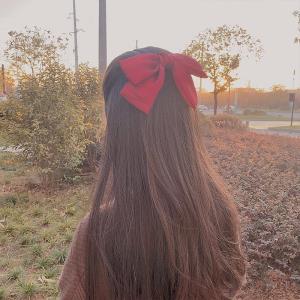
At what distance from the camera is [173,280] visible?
1.09 metres

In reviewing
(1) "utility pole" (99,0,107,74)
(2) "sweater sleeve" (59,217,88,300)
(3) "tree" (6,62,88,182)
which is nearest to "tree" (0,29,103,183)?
(3) "tree" (6,62,88,182)

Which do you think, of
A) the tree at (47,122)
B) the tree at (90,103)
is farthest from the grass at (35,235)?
the tree at (90,103)

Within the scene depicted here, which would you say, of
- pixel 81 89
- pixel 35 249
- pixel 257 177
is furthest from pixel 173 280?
pixel 81 89

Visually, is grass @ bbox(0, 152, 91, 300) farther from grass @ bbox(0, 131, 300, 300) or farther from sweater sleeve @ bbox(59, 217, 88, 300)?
sweater sleeve @ bbox(59, 217, 88, 300)

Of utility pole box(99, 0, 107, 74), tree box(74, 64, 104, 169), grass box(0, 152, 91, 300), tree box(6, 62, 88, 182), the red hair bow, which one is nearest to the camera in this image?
the red hair bow

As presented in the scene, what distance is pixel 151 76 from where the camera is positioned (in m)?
1.04

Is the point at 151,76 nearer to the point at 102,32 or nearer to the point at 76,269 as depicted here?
the point at 76,269

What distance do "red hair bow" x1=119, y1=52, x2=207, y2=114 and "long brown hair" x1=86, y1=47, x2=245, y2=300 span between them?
1.1 inches

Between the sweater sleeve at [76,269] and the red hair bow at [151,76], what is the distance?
1.17ft

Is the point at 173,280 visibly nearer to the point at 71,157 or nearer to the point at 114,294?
the point at 114,294

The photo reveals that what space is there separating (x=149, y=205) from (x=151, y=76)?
339mm

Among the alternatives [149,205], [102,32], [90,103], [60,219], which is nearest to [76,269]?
[149,205]

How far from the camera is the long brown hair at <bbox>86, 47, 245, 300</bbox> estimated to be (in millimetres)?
1031

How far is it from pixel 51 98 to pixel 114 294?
5.92 meters
